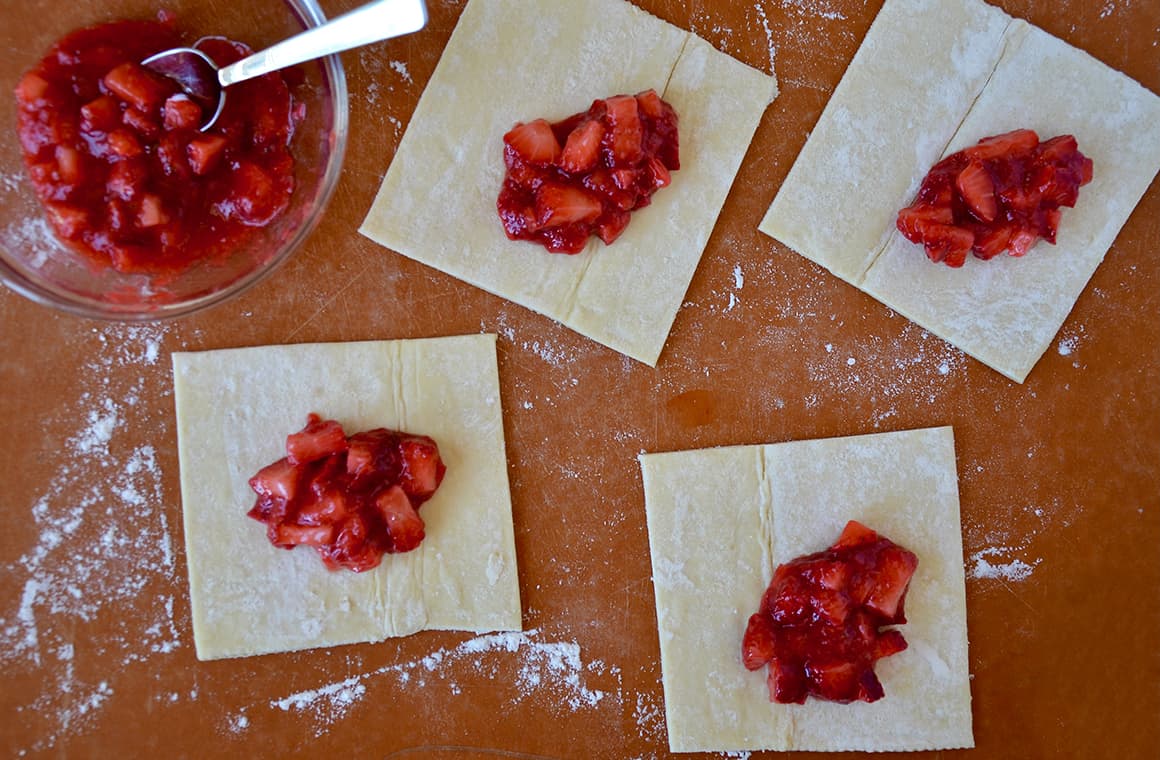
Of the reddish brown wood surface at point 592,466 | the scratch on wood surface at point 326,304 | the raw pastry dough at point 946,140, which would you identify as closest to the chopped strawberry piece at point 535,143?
the reddish brown wood surface at point 592,466

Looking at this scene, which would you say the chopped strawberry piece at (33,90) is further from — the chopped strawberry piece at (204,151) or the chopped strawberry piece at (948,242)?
the chopped strawberry piece at (948,242)

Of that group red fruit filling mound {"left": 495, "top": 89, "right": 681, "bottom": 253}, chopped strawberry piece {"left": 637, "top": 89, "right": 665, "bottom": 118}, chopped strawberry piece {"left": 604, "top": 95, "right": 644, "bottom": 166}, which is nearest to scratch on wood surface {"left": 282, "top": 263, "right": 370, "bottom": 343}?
red fruit filling mound {"left": 495, "top": 89, "right": 681, "bottom": 253}

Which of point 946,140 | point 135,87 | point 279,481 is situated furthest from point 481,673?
point 946,140

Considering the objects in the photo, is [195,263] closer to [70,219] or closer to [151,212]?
[151,212]

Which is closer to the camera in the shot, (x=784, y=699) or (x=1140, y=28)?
(x=784, y=699)

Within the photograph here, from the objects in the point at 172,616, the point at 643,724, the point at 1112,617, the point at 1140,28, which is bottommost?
the point at 643,724

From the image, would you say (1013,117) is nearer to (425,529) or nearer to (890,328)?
(890,328)

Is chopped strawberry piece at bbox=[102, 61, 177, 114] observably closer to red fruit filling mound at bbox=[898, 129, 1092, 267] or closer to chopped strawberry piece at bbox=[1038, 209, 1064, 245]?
red fruit filling mound at bbox=[898, 129, 1092, 267]

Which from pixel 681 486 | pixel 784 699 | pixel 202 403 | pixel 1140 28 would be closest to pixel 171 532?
pixel 202 403
